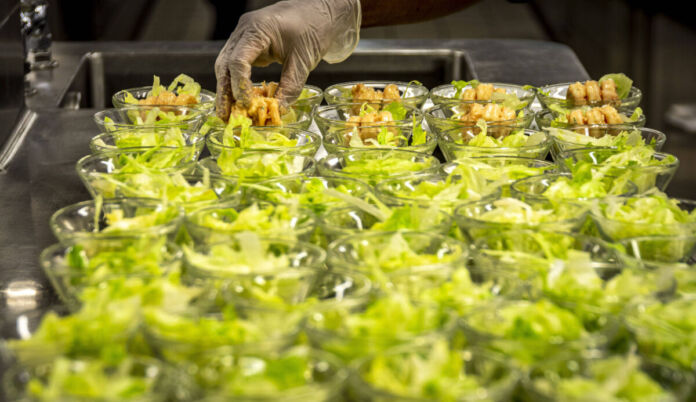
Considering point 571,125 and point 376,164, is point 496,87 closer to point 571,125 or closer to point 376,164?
point 571,125

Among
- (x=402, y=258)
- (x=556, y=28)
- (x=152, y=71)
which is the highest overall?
(x=402, y=258)

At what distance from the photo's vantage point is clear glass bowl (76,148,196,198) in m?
2.01

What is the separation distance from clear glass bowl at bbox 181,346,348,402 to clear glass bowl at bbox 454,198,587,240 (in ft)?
1.90

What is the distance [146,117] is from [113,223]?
3.40 feet

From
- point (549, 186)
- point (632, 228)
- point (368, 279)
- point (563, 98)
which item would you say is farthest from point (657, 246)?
point (563, 98)

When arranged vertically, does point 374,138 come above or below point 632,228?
below

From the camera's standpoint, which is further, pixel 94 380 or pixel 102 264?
pixel 102 264

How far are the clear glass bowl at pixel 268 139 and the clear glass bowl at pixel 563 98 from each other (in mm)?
893

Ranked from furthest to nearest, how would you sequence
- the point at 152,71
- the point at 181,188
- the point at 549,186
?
1. the point at 152,71
2. the point at 549,186
3. the point at 181,188

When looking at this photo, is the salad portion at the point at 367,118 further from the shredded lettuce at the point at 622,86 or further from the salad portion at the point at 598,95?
the shredded lettuce at the point at 622,86

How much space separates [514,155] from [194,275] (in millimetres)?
1098

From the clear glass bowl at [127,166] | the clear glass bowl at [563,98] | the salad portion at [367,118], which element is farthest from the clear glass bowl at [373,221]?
the clear glass bowl at [563,98]

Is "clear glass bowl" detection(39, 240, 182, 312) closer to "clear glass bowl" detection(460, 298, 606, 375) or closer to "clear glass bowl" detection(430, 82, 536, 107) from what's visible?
"clear glass bowl" detection(460, 298, 606, 375)

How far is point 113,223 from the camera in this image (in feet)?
5.62
